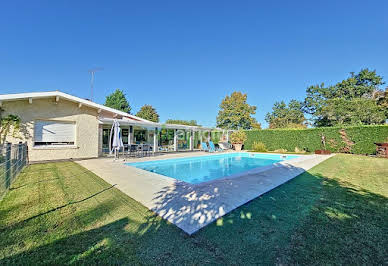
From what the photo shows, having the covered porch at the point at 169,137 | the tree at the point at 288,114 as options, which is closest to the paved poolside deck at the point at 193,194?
the covered porch at the point at 169,137

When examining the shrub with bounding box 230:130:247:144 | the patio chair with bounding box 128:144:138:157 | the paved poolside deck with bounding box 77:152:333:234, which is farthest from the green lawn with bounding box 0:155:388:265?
the shrub with bounding box 230:130:247:144

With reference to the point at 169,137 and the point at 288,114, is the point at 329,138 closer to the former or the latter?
the point at 169,137

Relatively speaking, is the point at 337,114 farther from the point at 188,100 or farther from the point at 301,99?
the point at 188,100

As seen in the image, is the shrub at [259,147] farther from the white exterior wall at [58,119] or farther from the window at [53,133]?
the window at [53,133]

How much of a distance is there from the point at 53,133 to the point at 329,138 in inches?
898

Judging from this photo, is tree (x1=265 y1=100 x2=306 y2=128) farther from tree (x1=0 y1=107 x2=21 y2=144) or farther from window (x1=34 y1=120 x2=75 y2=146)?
tree (x1=0 y1=107 x2=21 y2=144)

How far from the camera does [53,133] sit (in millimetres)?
11664

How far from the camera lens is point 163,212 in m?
3.89

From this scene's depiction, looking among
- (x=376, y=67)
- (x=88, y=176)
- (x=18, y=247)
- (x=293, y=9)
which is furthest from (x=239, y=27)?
(x=376, y=67)

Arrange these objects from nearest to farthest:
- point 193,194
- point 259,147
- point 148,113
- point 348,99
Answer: point 193,194 < point 259,147 < point 348,99 < point 148,113

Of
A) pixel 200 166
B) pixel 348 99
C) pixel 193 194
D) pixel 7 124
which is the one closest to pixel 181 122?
pixel 200 166

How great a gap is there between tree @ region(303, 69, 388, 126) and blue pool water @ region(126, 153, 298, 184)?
47.3 ft

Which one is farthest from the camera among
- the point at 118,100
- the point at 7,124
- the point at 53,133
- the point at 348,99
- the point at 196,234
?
the point at 118,100

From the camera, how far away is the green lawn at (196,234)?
246 cm
